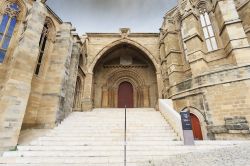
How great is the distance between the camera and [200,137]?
27.0 ft

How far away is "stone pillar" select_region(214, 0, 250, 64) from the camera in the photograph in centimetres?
842

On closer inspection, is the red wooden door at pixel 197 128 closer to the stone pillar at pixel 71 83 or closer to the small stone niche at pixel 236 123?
the small stone niche at pixel 236 123

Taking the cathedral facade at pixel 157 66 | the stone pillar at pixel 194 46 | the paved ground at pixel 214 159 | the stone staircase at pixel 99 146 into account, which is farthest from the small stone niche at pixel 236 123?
the stone pillar at pixel 194 46

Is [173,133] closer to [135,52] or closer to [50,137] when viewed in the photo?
[50,137]

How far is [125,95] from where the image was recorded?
17.0 metres

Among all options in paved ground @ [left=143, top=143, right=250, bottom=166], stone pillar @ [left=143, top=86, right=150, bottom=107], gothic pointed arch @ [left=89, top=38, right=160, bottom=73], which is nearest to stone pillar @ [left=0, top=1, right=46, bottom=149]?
paved ground @ [left=143, top=143, right=250, bottom=166]

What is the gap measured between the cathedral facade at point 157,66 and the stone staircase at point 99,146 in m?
1.06

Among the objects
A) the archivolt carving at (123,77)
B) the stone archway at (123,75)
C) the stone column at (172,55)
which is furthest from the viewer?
the archivolt carving at (123,77)

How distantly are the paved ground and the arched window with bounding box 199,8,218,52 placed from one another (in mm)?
8690

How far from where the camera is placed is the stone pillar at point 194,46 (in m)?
9.79

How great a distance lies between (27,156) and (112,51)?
44.2 feet

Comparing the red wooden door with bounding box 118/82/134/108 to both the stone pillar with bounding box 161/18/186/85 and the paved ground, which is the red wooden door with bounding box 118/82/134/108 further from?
the paved ground

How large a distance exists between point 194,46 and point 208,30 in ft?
8.13

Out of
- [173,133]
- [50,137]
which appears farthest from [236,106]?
[50,137]
